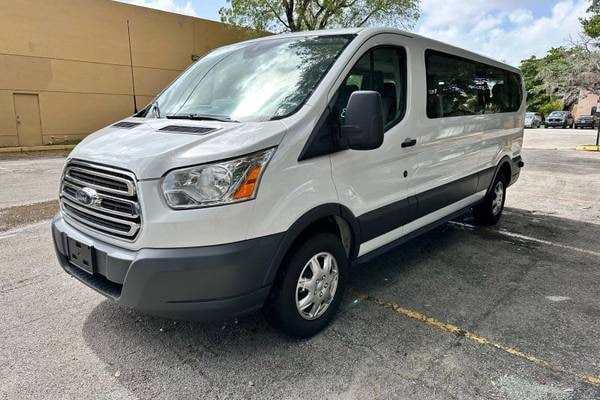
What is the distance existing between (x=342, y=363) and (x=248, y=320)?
2.72 feet

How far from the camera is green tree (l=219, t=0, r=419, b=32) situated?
841 inches

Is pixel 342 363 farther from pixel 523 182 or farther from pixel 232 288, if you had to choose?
pixel 523 182

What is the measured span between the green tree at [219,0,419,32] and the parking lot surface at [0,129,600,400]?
19.5m

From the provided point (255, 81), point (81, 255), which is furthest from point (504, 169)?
point (81, 255)

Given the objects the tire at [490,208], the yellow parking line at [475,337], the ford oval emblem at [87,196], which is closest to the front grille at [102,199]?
the ford oval emblem at [87,196]

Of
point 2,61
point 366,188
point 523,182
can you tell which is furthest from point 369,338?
point 2,61

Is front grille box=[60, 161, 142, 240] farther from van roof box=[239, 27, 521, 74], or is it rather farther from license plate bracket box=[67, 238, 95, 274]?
van roof box=[239, 27, 521, 74]

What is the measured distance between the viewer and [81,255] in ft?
8.90

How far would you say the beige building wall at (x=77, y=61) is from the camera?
1700 cm

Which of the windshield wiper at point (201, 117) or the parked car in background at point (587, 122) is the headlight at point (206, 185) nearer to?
the windshield wiper at point (201, 117)

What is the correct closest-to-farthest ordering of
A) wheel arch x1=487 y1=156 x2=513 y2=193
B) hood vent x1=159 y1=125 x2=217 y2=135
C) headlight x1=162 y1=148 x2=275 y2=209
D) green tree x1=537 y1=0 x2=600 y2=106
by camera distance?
headlight x1=162 y1=148 x2=275 y2=209 → hood vent x1=159 y1=125 x2=217 y2=135 → wheel arch x1=487 y1=156 x2=513 y2=193 → green tree x1=537 y1=0 x2=600 y2=106

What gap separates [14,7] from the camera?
16625 mm

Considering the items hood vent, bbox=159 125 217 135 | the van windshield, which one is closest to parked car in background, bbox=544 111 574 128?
the van windshield

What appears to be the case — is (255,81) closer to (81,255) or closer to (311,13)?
(81,255)
